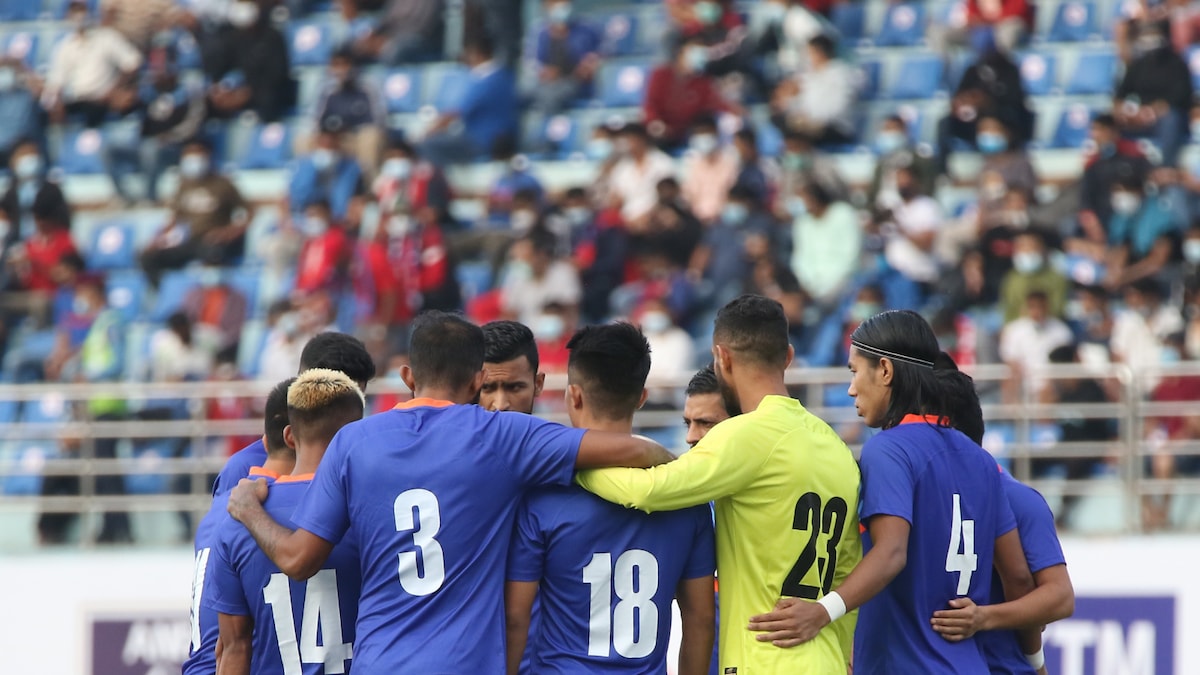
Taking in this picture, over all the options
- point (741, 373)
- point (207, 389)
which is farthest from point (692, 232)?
point (741, 373)

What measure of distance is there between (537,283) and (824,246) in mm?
1951

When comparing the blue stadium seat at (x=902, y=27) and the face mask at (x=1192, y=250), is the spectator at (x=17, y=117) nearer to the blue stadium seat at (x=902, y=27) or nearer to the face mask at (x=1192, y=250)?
the blue stadium seat at (x=902, y=27)

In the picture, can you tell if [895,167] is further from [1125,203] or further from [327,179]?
[327,179]

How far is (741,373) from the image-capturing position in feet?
14.0

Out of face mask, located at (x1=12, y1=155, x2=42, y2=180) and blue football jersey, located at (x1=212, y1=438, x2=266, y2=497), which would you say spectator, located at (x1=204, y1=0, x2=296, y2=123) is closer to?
face mask, located at (x1=12, y1=155, x2=42, y2=180)

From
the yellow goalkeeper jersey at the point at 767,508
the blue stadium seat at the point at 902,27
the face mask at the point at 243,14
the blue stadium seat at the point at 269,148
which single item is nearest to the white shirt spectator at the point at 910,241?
the blue stadium seat at the point at 902,27

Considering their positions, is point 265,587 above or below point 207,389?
below

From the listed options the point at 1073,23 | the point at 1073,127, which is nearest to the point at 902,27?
the point at 1073,23

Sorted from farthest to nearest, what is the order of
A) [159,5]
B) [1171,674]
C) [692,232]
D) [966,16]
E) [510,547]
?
[159,5], [966,16], [692,232], [1171,674], [510,547]

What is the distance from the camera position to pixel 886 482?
13.7 feet

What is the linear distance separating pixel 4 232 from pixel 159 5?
2.91 m

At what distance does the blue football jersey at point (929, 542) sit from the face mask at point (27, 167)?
35.5 ft

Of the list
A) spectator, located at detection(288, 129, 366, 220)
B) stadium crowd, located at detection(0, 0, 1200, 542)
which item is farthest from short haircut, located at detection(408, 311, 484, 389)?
spectator, located at detection(288, 129, 366, 220)

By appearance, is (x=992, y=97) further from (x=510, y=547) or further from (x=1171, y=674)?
(x=510, y=547)
